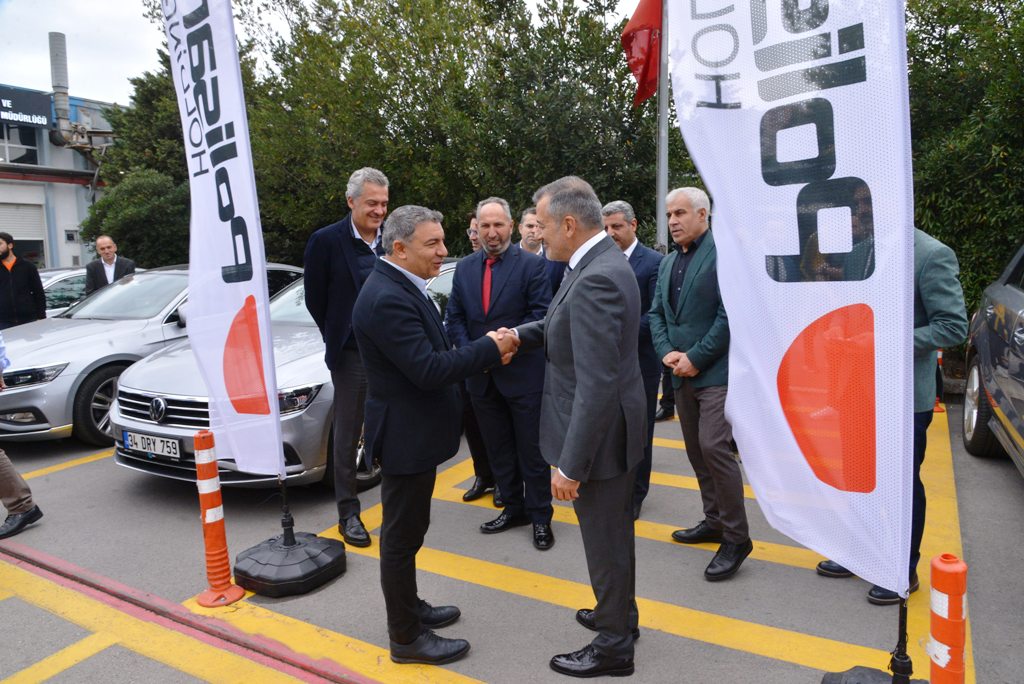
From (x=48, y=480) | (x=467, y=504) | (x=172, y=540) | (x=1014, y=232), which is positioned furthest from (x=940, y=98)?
(x=48, y=480)

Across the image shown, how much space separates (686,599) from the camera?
3.52m

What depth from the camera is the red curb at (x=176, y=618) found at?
3.03 metres

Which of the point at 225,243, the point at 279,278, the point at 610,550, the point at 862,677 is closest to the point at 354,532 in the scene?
the point at 225,243

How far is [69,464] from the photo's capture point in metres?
5.98

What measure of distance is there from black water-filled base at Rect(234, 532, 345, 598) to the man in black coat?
16.7 ft

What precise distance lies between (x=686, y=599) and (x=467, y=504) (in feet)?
6.08

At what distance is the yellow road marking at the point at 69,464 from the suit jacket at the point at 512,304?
12.2ft

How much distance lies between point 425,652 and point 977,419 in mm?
4382

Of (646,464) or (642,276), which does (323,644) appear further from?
(642,276)

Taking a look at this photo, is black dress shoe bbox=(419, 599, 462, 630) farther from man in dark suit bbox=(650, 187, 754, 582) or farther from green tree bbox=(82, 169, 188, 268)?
green tree bbox=(82, 169, 188, 268)

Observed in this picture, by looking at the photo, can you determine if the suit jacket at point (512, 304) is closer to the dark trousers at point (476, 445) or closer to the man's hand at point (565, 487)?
the dark trousers at point (476, 445)

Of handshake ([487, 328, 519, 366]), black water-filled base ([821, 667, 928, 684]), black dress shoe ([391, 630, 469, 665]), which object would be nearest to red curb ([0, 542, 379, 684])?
black dress shoe ([391, 630, 469, 665])

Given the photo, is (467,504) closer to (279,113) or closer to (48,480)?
(48,480)

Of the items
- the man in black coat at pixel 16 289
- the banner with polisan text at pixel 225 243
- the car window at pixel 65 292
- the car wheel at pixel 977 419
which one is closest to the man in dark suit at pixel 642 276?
the banner with polisan text at pixel 225 243
